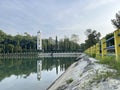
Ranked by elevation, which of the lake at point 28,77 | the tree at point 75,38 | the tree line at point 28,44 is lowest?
the lake at point 28,77

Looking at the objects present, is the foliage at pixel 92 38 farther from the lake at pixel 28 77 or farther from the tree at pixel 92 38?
the lake at pixel 28 77

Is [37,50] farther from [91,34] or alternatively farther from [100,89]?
Result: [100,89]

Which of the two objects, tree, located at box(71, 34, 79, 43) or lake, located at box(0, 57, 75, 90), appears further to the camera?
tree, located at box(71, 34, 79, 43)

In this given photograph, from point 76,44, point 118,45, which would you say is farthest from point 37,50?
point 118,45

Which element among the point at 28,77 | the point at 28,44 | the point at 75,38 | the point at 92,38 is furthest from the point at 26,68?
the point at 75,38

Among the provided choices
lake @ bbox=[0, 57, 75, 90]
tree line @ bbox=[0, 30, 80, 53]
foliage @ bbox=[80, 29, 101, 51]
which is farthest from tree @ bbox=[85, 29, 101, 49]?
lake @ bbox=[0, 57, 75, 90]

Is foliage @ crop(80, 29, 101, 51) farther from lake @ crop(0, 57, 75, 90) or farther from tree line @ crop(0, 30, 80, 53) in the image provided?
lake @ crop(0, 57, 75, 90)

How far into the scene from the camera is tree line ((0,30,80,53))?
245ft

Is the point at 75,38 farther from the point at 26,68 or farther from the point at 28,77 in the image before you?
the point at 28,77


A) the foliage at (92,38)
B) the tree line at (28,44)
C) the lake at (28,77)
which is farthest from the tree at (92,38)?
the lake at (28,77)

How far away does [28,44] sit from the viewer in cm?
8381

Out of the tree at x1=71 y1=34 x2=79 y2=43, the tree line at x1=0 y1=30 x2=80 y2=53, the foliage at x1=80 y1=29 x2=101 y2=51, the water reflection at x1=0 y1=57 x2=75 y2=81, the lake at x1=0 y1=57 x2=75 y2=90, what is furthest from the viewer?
the tree at x1=71 y1=34 x2=79 y2=43

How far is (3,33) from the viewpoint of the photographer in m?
76.5

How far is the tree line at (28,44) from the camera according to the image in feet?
245
